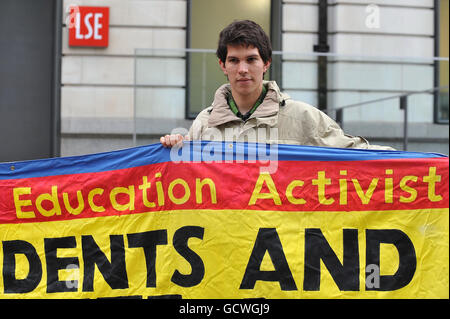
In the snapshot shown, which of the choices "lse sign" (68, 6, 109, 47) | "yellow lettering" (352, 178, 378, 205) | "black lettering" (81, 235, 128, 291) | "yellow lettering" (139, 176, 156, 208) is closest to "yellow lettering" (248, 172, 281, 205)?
"yellow lettering" (352, 178, 378, 205)

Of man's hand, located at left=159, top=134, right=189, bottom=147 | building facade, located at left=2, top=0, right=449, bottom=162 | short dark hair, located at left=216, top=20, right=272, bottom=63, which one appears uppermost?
building facade, located at left=2, top=0, right=449, bottom=162

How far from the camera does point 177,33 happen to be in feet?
35.4

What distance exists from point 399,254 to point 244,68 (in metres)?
1.37

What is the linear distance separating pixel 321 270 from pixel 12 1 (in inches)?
347

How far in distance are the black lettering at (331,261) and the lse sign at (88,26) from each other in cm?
743

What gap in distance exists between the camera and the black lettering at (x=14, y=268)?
4191 millimetres

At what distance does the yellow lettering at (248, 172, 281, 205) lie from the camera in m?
3.99

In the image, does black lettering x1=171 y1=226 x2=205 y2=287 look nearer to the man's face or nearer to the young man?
the young man

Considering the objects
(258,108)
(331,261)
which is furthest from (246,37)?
(331,261)

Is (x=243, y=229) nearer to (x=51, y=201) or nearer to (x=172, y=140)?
(x=172, y=140)

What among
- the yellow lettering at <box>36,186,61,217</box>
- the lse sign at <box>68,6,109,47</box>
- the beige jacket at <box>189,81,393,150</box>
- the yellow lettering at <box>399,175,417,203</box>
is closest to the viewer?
the yellow lettering at <box>399,175,417,203</box>

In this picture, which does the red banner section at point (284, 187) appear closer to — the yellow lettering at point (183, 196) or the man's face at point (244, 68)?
the yellow lettering at point (183, 196)

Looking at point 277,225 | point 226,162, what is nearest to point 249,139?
point 226,162

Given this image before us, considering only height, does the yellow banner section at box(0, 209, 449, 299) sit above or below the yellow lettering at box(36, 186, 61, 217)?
below
